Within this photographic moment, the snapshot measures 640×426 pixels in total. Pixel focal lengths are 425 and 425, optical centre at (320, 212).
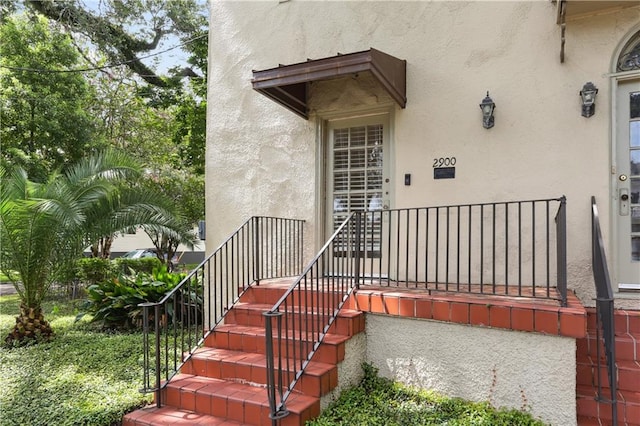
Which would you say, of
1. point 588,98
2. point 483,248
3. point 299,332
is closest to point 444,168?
point 483,248

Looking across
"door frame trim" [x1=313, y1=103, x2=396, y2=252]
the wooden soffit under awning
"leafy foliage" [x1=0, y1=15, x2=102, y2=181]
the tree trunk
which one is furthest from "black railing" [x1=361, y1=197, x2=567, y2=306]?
"leafy foliage" [x1=0, y1=15, x2=102, y2=181]

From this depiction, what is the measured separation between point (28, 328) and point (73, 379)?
240 cm

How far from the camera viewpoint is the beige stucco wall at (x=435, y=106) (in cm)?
421

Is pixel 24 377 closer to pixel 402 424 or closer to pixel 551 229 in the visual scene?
pixel 402 424

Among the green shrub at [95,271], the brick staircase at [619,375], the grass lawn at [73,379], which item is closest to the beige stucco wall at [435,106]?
the brick staircase at [619,375]

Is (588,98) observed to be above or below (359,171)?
above

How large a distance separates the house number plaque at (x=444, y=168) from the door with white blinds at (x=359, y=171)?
2.13 ft

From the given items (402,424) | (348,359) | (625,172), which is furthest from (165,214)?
(625,172)

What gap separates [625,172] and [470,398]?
2.67 meters

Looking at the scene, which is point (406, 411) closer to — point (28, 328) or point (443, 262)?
point (443, 262)

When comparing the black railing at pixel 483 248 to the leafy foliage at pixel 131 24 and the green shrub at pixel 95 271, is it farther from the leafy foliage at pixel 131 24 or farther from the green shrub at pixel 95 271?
the leafy foliage at pixel 131 24

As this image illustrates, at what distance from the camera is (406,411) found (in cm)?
333

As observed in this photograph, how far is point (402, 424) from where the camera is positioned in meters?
3.18

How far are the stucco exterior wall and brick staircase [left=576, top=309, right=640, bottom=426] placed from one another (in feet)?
0.76
